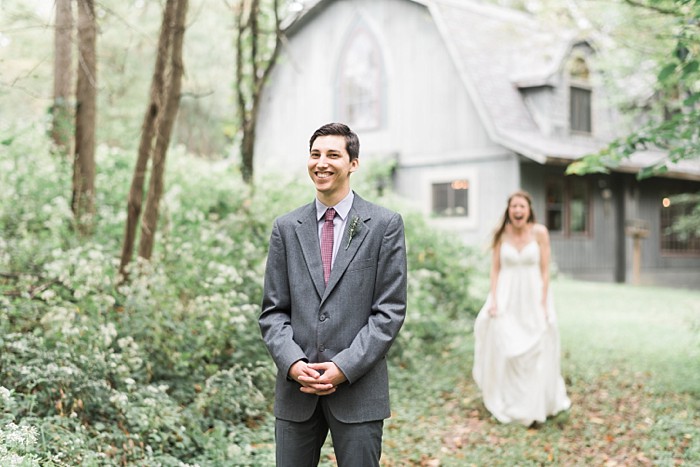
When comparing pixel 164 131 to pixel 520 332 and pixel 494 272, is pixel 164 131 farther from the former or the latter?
pixel 520 332

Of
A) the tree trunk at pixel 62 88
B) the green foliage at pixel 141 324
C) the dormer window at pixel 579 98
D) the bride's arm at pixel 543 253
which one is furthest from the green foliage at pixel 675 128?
the dormer window at pixel 579 98

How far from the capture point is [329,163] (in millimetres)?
3467

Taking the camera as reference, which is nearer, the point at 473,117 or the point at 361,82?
the point at 473,117

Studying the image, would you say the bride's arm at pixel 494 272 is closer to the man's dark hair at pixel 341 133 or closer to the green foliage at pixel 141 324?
the green foliage at pixel 141 324

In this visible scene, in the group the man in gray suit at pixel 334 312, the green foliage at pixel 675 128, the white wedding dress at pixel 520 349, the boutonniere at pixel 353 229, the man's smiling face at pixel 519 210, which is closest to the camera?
the man in gray suit at pixel 334 312

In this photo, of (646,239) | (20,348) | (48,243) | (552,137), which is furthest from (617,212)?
(20,348)

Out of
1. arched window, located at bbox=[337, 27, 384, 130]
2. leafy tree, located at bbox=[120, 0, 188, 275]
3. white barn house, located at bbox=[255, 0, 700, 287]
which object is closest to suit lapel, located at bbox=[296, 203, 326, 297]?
leafy tree, located at bbox=[120, 0, 188, 275]

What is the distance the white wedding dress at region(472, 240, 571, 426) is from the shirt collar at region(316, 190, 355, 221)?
14.3 ft

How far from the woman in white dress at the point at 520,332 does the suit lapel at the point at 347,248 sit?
14.2 feet

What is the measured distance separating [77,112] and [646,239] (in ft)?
62.9

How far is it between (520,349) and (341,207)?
442 centimetres

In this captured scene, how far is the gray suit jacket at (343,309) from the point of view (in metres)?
3.39

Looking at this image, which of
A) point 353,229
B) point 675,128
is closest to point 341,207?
point 353,229

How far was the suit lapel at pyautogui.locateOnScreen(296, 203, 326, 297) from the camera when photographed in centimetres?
348
